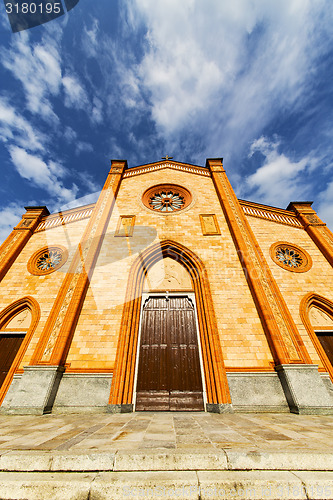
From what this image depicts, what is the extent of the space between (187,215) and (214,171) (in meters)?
4.34

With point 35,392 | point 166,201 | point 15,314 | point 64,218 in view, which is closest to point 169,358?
point 35,392

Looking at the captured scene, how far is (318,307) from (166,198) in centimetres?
901

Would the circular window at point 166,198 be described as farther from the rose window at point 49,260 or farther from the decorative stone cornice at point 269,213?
the rose window at point 49,260

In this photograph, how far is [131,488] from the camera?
5.28ft

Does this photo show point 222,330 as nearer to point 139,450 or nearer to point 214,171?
point 139,450

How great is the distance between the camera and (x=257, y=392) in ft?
18.8

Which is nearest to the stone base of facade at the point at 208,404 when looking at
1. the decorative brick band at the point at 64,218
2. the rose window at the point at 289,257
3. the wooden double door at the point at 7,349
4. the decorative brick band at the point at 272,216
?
the wooden double door at the point at 7,349

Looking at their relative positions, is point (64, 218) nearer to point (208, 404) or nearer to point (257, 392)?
point (208, 404)

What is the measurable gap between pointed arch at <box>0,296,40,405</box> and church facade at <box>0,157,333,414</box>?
0.04m

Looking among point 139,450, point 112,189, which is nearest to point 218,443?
point 139,450

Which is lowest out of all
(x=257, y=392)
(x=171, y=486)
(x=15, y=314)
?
(x=171, y=486)

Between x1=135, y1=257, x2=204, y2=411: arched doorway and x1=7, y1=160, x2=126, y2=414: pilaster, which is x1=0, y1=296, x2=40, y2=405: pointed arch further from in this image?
x1=135, y1=257, x2=204, y2=411: arched doorway

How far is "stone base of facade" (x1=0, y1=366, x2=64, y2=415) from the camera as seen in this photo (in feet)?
17.0

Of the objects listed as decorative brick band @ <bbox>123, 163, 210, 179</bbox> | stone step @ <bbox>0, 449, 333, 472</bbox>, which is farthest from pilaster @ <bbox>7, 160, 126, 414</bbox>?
stone step @ <bbox>0, 449, 333, 472</bbox>
